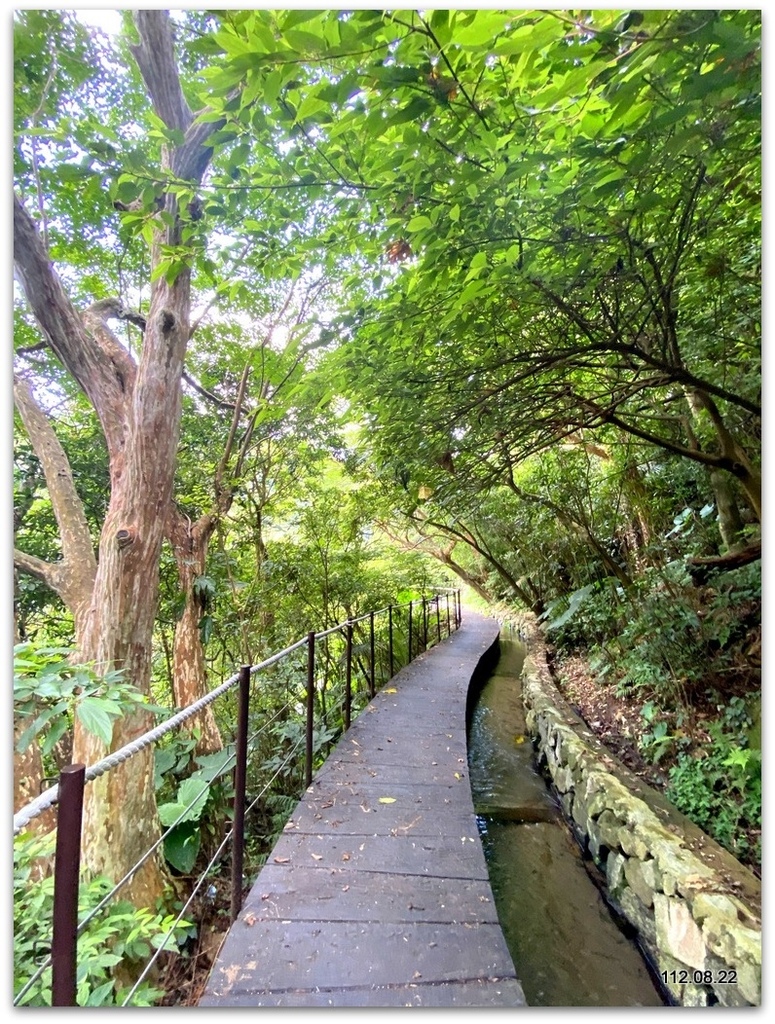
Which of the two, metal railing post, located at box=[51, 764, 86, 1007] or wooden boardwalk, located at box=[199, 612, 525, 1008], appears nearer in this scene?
metal railing post, located at box=[51, 764, 86, 1007]

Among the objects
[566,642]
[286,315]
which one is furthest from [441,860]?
[566,642]

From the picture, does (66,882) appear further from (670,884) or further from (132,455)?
(132,455)

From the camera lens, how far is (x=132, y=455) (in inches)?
113

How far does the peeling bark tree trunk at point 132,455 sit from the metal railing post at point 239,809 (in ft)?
3.67

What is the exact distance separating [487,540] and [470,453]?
702 cm

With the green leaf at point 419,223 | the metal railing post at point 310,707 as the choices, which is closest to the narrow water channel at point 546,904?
the metal railing post at point 310,707

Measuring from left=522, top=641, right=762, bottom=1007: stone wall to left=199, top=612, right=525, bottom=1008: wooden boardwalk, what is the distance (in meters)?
0.79

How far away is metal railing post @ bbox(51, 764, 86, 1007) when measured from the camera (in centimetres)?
83

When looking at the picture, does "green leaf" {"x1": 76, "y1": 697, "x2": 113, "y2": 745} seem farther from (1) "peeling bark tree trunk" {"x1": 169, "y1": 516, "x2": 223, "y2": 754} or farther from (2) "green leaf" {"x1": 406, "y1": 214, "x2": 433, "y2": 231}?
(1) "peeling bark tree trunk" {"x1": 169, "y1": 516, "x2": 223, "y2": 754}

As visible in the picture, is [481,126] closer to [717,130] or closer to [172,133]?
[717,130]

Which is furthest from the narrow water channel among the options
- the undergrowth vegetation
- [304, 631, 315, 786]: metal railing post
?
[304, 631, 315, 786]: metal railing post

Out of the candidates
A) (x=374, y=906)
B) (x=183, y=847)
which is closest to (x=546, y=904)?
(x=374, y=906)

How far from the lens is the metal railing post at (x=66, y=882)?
0.83 metres

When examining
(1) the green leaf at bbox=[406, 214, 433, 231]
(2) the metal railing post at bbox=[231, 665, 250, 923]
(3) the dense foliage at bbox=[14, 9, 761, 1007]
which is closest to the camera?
(3) the dense foliage at bbox=[14, 9, 761, 1007]
